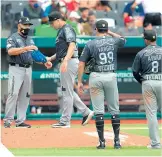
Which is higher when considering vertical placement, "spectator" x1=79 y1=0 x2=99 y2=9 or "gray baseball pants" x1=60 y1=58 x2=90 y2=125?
"spectator" x1=79 y1=0 x2=99 y2=9

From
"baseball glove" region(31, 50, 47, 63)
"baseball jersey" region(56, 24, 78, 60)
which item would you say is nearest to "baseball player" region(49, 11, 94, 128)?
"baseball jersey" region(56, 24, 78, 60)

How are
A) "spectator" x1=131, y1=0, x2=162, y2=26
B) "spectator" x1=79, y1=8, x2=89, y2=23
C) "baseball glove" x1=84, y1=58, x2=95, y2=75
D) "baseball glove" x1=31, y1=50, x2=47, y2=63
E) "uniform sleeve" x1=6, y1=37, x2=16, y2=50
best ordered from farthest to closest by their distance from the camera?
"spectator" x1=131, y1=0, x2=162, y2=26 → "spectator" x1=79, y1=8, x2=89, y2=23 → "baseball glove" x1=31, y1=50, x2=47, y2=63 → "uniform sleeve" x1=6, y1=37, x2=16, y2=50 → "baseball glove" x1=84, y1=58, x2=95, y2=75

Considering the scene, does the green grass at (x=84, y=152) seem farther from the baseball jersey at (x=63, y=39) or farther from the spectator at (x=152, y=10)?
the spectator at (x=152, y=10)

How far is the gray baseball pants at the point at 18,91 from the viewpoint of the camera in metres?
12.5

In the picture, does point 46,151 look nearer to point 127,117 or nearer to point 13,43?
point 13,43

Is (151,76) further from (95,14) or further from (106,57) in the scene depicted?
(95,14)

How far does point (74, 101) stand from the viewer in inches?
488

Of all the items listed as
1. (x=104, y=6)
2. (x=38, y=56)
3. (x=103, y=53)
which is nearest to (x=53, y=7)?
(x=104, y=6)

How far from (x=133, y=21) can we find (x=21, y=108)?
19.7 feet

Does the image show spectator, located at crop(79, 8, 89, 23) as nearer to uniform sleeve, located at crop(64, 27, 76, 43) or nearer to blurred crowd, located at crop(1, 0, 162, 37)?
blurred crowd, located at crop(1, 0, 162, 37)

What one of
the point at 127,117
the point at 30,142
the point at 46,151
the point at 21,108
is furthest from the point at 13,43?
the point at 127,117

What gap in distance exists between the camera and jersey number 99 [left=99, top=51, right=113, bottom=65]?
980 cm

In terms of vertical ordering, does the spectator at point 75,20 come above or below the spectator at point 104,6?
below

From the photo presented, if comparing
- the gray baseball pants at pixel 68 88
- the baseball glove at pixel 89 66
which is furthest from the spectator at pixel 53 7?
the baseball glove at pixel 89 66
